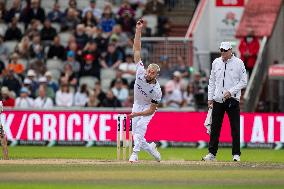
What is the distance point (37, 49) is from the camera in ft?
109

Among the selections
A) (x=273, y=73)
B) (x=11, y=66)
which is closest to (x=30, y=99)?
(x=11, y=66)

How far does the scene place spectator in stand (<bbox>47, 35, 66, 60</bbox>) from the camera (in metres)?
33.2

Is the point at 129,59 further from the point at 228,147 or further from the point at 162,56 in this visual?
the point at 228,147

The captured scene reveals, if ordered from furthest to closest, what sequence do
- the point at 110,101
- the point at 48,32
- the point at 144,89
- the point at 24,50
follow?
1. the point at 48,32
2. the point at 24,50
3. the point at 110,101
4. the point at 144,89

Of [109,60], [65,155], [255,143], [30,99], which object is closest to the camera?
[65,155]

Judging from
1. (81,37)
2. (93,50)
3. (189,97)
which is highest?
(81,37)

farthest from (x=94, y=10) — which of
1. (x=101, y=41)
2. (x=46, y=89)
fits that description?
(x=46, y=89)

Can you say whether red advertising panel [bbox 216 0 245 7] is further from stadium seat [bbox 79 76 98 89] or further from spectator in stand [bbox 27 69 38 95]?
spectator in stand [bbox 27 69 38 95]

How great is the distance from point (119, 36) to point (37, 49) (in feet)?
7.90

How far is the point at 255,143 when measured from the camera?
2817 centimetres

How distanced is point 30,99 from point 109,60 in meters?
3.12

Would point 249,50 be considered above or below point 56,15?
below

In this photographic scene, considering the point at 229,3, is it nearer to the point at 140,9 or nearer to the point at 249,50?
the point at 140,9

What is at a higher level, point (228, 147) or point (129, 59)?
point (129, 59)
